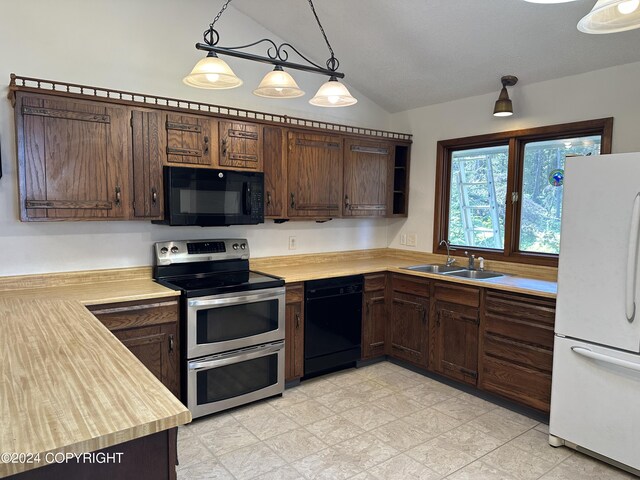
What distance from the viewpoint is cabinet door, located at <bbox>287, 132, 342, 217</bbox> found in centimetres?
347

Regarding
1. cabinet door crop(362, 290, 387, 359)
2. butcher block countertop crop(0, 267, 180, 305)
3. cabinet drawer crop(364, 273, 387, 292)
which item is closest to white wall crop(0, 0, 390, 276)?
butcher block countertop crop(0, 267, 180, 305)

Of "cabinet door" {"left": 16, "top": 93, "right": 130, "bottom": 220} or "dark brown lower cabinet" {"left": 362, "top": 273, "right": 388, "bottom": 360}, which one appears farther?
"dark brown lower cabinet" {"left": 362, "top": 273, "right": 388, "bottom": 360}

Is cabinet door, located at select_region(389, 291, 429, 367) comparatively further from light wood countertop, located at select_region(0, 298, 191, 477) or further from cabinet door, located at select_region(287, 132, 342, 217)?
light wood countertop, located at select_region(0, 298, 191, 477)

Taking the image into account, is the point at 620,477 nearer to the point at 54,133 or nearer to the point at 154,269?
the point at 154,269

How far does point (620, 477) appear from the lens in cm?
223

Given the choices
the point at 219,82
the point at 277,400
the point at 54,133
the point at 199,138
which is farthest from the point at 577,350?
the point at 54,133

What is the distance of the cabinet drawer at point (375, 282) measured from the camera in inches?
142

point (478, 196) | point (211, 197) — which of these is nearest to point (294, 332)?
point (211, 197)

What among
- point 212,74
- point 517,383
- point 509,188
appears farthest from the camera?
point 509,188

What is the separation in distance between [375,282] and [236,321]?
1.32 metres

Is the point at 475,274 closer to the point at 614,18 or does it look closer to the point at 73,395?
the point at 614,18

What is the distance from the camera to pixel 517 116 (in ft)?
11.2

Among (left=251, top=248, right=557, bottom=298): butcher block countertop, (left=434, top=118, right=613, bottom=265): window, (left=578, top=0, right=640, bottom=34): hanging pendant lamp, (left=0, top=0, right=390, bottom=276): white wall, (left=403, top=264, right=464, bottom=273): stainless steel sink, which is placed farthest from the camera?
(left=403, top=264, right=464, bottom=273): stainless steel sink

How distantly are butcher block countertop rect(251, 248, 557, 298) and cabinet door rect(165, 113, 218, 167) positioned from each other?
100 cm
